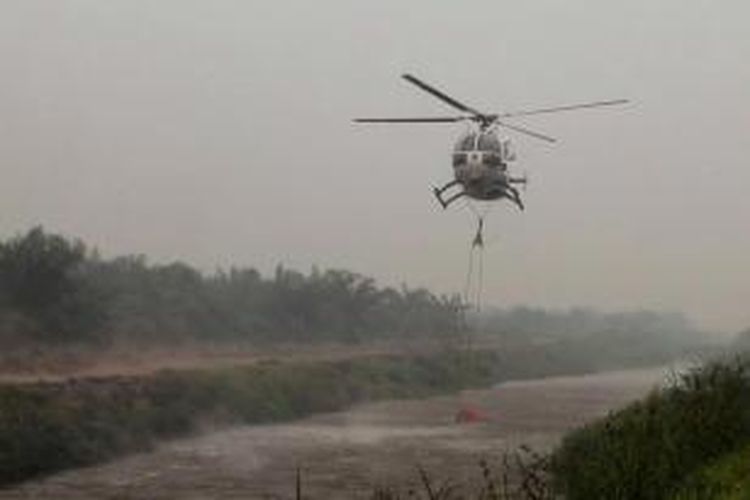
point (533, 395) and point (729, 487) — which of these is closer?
point (729, 487)

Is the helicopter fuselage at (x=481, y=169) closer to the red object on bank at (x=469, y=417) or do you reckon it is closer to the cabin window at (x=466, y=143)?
the cabin window at (x=466, y=143)

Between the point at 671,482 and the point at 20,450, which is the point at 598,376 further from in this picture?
the point at 671,482

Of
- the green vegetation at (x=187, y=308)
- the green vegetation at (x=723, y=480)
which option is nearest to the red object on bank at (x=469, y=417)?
the green vegetation at (x=187, y=308)

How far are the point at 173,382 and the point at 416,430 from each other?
9.89 m

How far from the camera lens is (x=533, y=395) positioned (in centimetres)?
7488

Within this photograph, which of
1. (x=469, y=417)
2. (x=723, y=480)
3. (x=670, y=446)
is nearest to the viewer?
(x=723, y=480)

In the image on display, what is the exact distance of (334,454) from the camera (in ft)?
148

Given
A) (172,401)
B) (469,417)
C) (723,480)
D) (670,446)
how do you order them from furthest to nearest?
(469,417) < (172,401) < (670,446) < (723,480)

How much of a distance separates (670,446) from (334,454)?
2213 centimetres

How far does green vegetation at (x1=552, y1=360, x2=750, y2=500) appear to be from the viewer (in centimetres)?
2078

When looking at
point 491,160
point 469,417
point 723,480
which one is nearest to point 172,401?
point 469,417

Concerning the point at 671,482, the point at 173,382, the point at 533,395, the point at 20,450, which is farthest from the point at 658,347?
the point at 671,482

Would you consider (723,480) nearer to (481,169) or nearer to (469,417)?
(481,169)

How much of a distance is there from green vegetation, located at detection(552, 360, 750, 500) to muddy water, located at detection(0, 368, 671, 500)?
9541mm
